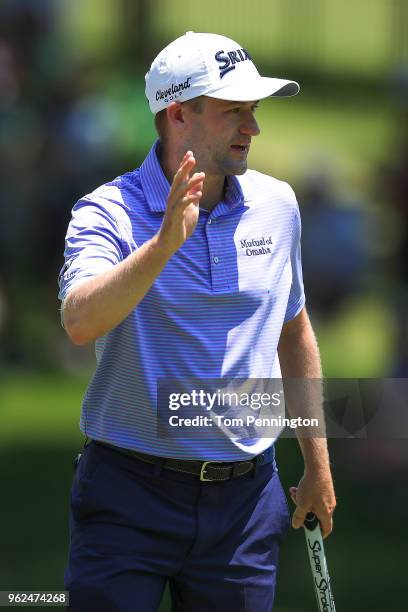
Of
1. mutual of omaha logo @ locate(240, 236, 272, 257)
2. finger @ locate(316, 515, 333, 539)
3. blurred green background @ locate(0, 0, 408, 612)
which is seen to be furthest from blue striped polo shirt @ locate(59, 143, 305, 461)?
blurred green background @ locate(0, 0, 408, 612)

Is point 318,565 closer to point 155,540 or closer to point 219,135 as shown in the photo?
point 155,540

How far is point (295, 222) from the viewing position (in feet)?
13.9

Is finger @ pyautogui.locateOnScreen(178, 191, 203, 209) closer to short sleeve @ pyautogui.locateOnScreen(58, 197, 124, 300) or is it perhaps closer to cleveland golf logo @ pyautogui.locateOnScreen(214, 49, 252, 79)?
short sleeve @ pyautogui.locateOnScreen(58, 197, 124, 300)

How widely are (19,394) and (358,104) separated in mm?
14875

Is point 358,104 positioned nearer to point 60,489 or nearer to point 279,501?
point 60,489

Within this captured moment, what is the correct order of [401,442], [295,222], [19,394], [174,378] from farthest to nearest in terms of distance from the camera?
1. [19,394]
2. [401,442]
3. [295,222]
4. [174,378]

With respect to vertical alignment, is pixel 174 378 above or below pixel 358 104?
above

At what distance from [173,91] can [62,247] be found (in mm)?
8836

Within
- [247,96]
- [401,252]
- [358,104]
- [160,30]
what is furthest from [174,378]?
[358,104]

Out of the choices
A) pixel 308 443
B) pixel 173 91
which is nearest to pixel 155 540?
pixel 308 443

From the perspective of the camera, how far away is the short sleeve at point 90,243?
371 centimetres

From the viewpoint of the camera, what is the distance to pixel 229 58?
4.05 meters

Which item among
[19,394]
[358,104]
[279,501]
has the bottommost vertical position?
[358,104]

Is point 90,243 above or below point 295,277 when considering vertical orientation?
above
